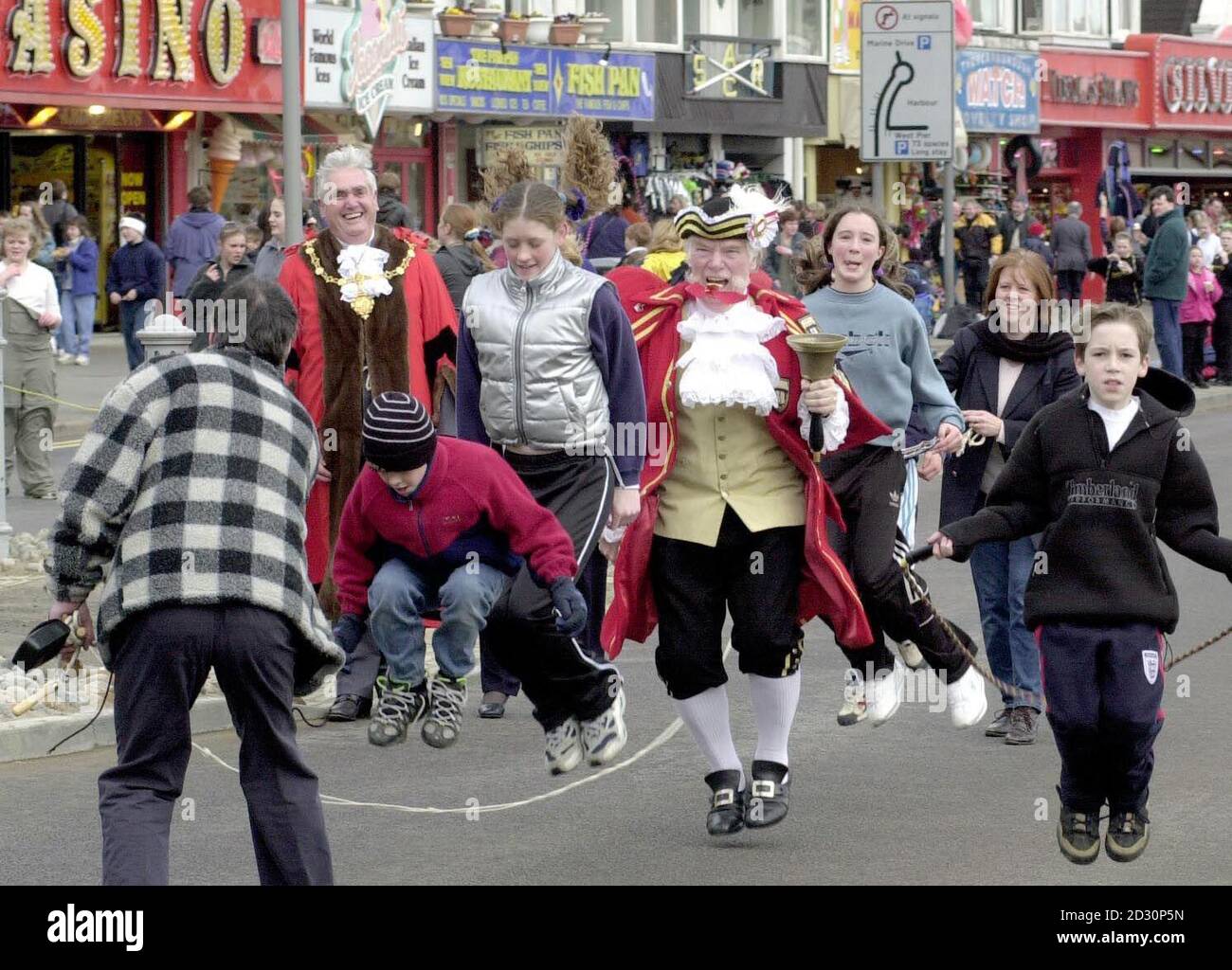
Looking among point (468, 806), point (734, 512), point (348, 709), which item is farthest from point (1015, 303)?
point (348, 709)

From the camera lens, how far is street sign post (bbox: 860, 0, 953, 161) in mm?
17906

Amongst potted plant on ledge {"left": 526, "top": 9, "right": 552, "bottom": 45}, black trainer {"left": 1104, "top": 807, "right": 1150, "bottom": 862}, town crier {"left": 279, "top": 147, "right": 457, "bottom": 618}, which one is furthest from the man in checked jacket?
potted plant on ledge {"left": 526, "top": 9, "right": 552, "bottom": 45}

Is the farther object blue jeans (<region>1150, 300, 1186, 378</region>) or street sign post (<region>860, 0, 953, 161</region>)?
blue jeans (<region>1150, 300, 1186, 378</region>)

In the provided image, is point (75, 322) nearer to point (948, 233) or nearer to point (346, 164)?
point (948, 233)

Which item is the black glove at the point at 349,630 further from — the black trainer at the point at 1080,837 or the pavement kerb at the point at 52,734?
the black trainer at the point at 1080,837

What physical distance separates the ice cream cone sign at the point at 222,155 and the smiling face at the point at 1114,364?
23868 mm

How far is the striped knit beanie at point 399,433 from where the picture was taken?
6.56 metres

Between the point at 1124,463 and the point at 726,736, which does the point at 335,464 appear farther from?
the point at 1124,463

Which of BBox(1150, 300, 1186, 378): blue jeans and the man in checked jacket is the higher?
BBox(1150, 300, 1186, 378): blue jeans

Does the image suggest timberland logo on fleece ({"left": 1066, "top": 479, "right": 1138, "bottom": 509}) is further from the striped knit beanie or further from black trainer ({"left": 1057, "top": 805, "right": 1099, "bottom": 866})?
the striped knit beanie

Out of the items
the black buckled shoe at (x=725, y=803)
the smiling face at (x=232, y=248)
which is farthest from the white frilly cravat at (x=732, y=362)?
the smiling face at (x=232, y=248)

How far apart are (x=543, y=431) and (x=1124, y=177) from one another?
129ft

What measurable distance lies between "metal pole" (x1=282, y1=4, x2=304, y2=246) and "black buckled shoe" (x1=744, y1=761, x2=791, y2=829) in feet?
22.8
